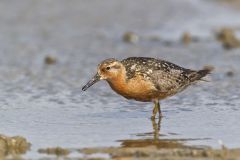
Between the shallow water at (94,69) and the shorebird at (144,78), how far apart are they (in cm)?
32

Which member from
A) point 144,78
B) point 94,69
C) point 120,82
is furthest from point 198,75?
point 94,69

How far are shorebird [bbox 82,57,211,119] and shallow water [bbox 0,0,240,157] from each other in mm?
317

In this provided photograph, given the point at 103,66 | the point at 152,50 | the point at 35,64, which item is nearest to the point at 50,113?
the point at 103,66

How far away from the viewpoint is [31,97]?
13.5 meters

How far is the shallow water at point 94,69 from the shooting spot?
1123 centimetres

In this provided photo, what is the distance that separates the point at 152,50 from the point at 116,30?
1.97 meters

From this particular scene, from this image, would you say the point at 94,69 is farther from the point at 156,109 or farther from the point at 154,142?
the point at 154,142

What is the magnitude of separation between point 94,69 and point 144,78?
3542 mm

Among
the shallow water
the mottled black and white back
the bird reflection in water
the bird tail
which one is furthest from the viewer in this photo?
the bird tail

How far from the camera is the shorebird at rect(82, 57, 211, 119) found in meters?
12.2

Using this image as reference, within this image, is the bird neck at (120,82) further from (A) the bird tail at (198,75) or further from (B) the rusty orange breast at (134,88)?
(A) the bird tail at (198,75)

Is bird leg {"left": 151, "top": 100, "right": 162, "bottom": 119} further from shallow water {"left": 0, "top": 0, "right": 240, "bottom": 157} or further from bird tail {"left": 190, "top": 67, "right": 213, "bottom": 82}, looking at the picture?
bird tail {"left": 190, "top": 67, "right": 213, "bottom": 82}

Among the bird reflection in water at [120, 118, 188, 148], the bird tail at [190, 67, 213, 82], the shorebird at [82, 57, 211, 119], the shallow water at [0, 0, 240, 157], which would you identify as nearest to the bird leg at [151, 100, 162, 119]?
the shorebird at [82, 57, 211, 119]

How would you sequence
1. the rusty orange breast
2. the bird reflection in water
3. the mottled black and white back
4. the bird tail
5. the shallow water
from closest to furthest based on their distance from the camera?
the bird reflection in water
the shallow water
the rusty orange breast
the mottled black and white back
the bird tail
